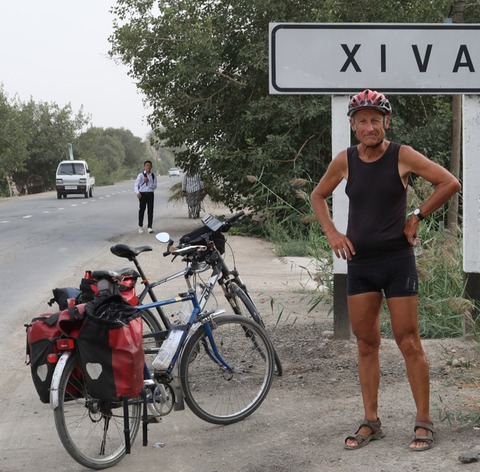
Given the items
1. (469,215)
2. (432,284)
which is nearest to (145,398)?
(469,215)

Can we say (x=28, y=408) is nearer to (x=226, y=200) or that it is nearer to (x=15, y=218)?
(x=226, y=200)

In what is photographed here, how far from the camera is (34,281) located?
14094 mm

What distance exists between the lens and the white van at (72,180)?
160ft

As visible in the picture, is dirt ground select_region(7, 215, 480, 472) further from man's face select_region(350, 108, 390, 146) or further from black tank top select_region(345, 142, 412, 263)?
man's face select_region(350, 108, 390, 146)

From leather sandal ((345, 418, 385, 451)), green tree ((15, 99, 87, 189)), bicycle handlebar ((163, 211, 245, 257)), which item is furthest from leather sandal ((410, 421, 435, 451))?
green tree ((15, 99, 87, 189))

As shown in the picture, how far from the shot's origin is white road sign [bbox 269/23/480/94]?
25.6 feet

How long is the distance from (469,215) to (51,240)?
1454cm

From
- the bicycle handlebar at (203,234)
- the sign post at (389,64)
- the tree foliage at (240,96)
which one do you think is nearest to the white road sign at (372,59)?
the sign post at (389,64)

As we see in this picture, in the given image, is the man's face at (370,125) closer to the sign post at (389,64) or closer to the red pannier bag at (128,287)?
the red pannier bag at (128,287)

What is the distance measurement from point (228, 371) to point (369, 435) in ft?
4.03

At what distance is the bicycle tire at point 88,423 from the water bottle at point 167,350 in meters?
0.36

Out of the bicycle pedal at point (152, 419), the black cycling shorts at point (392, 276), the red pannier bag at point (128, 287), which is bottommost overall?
the bicycle pedal at point (152, 419)

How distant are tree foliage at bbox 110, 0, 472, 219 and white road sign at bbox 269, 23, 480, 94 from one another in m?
11.9

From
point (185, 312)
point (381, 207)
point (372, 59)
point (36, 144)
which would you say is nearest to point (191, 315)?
point (185, 312)
